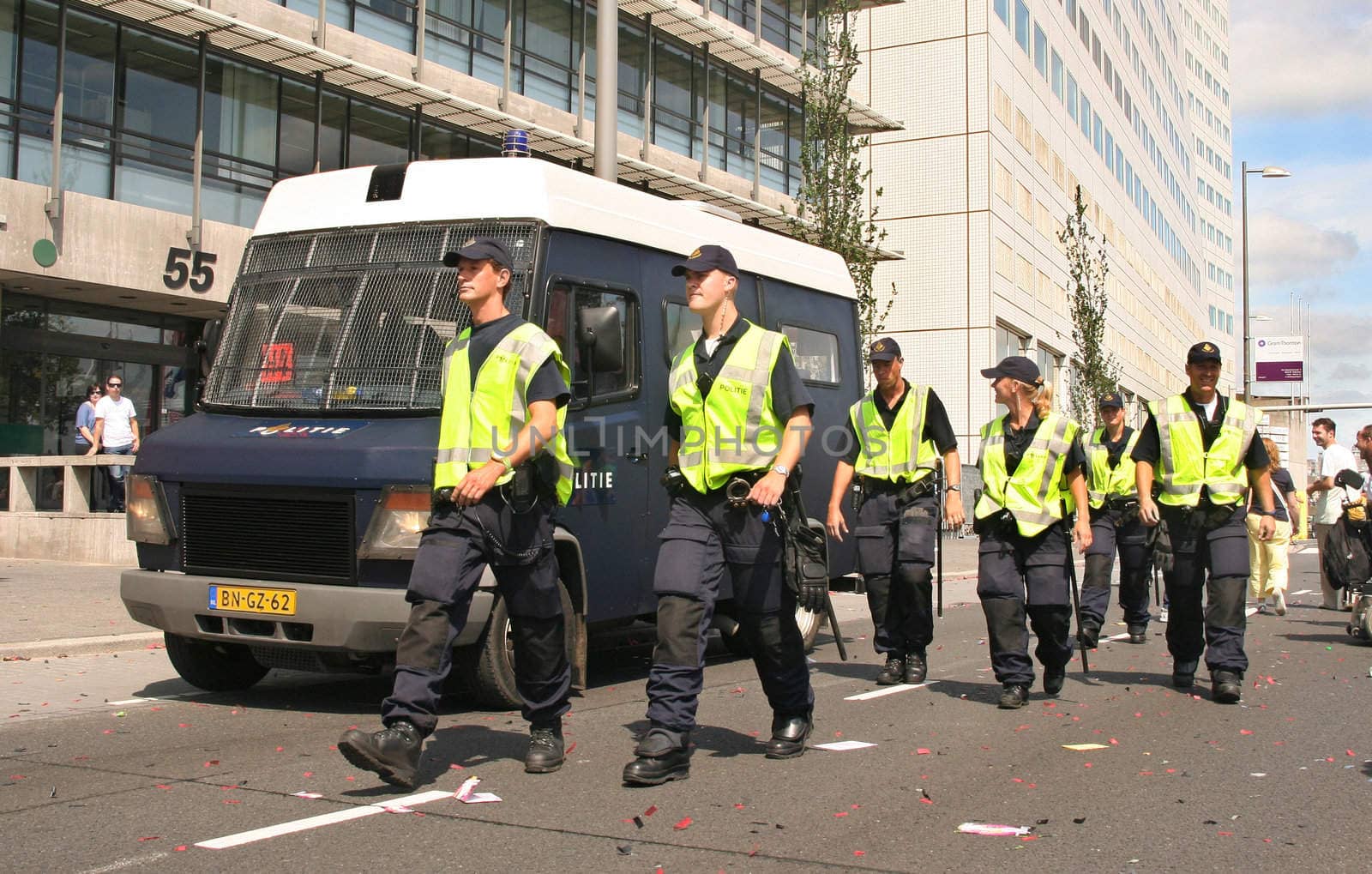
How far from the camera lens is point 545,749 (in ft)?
19.4

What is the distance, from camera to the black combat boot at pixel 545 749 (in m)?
5.88

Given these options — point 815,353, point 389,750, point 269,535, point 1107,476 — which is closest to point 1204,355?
point 815,353

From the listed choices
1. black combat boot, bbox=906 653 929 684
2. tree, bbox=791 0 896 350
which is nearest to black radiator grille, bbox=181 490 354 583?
black combat boot, bbox=906 653 929 684

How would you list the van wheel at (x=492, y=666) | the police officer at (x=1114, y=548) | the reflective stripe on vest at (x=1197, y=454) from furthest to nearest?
the police officer at (x=1114, y=548)
the reflective stripe on vest at (x=1197, y=454)
the van wheel at (x=492, y=666)

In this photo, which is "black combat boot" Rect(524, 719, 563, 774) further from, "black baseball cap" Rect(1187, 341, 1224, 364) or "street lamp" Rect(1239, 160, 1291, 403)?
"street lamp" Rect(1239, 160, 1291, 403)

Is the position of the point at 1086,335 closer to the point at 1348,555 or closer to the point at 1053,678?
the point at 1348,555

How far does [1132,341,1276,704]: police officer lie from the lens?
8.38 m

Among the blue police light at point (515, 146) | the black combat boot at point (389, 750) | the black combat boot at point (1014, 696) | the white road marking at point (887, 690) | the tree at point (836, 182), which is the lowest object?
the white road marking at point (887, 690)

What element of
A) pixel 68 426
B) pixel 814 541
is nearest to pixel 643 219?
pixel 814 541

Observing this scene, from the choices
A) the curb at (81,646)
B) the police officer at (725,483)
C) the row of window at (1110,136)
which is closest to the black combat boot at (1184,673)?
the police officer at (725,483)

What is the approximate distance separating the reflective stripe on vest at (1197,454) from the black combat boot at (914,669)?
1708 millimetres

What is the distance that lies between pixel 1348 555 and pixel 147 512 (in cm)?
995

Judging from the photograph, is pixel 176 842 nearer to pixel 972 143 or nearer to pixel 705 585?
pixel 705 585

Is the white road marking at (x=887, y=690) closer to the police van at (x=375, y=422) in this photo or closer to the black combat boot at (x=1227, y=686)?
the police van at (x=375, y=422)
